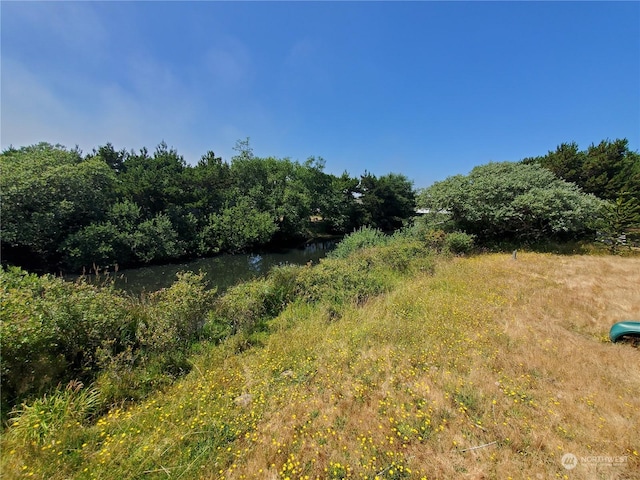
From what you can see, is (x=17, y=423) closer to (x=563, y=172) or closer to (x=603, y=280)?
(x=603, y=280)

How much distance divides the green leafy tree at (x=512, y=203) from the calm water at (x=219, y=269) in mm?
9083

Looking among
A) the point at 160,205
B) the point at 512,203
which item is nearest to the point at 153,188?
the point at 160,205

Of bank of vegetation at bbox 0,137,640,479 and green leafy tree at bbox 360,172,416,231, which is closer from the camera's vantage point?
bank of vegetation at bbox 0,137,640,479

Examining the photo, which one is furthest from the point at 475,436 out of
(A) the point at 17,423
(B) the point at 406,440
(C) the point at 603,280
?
(C) the point at 603,280

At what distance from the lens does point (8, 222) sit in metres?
11.5

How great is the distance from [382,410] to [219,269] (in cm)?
1456

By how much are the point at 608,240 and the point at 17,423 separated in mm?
20189

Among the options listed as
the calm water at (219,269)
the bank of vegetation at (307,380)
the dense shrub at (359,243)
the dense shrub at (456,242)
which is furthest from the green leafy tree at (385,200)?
the bank of vegetation at (307,380)

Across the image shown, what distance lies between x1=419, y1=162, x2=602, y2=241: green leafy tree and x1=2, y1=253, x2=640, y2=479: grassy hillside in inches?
329

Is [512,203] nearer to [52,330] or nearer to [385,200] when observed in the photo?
[52,330]

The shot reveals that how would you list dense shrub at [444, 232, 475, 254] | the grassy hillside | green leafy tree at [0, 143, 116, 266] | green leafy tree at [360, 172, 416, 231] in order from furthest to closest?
1. green leafy tree at [360, 172, 416, 231]
2. dense shrub at [444, 232, 475, 254]
3. green leafy tree at [0, 143, 116, 266]
4. the grassy hillside

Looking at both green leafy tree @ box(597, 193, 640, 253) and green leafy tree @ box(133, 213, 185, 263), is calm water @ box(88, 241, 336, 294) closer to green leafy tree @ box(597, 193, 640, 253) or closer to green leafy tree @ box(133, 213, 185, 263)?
green leafy tree @ box(133, 213, 185, 263)

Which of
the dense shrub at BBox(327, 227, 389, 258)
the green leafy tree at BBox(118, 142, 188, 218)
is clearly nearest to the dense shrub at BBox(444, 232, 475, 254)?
the dense shrub at BBox(327, 227, 389, 258)

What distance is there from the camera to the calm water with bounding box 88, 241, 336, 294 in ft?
40.3
